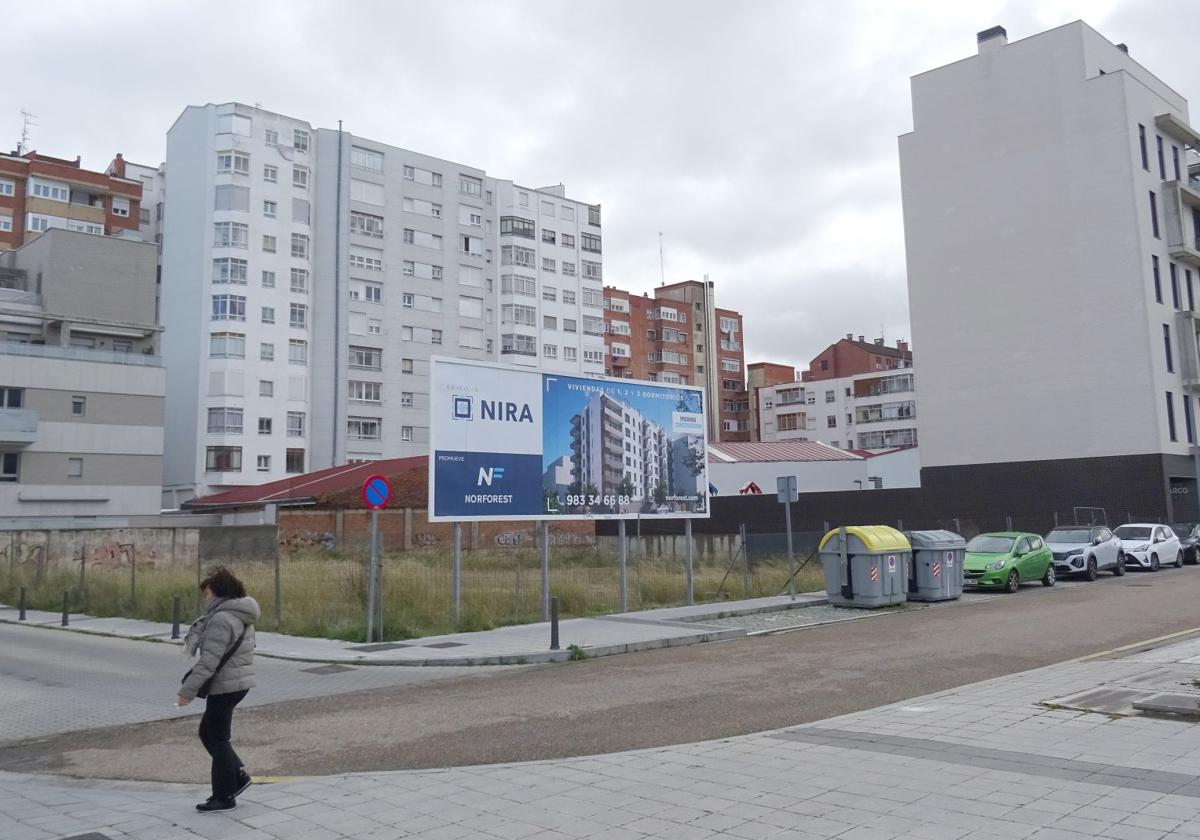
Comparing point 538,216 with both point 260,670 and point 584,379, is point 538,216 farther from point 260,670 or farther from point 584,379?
point 260,670

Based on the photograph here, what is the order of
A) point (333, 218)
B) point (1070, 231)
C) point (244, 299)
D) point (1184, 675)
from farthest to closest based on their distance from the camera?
1. point (333, 218)
2. point (244, 299)
3. point (1070, 231)
4. point (1184, 675)

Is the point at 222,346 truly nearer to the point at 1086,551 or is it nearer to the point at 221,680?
the point at 1086,551

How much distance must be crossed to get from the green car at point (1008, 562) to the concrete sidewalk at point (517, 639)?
618 centimetres

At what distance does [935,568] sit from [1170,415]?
1119 inches

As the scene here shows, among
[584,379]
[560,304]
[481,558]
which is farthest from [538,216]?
[584,379]

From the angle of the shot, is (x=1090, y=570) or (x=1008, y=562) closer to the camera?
(x=1008, y=562)

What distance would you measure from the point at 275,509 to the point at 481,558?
20171 mm

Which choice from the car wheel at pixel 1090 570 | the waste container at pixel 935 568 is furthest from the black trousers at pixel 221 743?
the car wheel at pixel 1090 570

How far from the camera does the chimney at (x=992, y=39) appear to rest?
4694cm

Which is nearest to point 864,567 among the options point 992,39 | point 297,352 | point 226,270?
point 992,39

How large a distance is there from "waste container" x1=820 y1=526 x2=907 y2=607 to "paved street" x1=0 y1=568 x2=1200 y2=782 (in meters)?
3.56

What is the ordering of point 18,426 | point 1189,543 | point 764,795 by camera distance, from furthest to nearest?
point 18,426, point 1189,543, point 764,795

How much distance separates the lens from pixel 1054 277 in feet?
145

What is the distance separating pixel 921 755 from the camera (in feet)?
22.7
